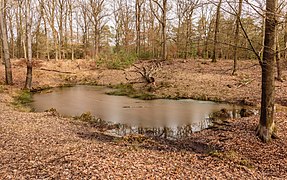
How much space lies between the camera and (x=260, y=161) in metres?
7.12

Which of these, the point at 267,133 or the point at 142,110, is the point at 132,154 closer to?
the point at 267,133

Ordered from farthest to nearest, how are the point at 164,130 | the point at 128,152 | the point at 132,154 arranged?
1. the point at 164,130
2. the point at 128,152
3. the point at 132,154

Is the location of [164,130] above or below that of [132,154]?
below

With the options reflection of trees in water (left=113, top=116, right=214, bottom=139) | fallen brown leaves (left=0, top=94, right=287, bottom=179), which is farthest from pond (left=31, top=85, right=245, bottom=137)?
fallen brown leaves (left=0, top=94, right=287, bottom=179)

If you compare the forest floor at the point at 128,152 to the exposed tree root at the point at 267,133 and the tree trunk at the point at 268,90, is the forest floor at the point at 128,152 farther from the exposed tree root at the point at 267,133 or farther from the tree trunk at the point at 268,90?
Answer: the tree trunk at the point at 268,90

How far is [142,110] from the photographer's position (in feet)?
47.4

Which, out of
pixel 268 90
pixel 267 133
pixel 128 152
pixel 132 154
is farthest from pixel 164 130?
pixel 268 90

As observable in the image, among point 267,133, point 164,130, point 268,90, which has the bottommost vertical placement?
point 164,130

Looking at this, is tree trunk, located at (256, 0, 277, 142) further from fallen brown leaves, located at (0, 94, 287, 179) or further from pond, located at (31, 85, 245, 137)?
pond, located at (31, 85, 245, 137)

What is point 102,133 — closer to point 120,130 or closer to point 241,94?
point 120,130

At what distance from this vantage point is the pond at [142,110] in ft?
37.0

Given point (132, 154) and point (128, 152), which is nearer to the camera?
point (132, 154)

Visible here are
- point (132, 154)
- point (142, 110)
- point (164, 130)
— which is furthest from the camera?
point (142, 110)

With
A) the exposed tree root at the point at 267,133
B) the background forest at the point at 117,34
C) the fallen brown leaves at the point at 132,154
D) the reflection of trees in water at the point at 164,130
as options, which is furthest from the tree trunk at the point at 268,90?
the background forest at the point at 117,34
